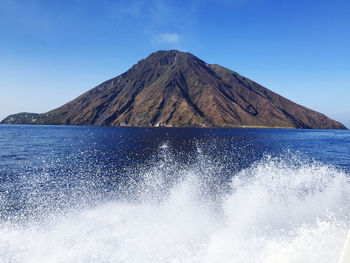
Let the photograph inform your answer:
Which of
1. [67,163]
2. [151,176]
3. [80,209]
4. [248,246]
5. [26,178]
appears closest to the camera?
[248,246]

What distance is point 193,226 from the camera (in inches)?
535

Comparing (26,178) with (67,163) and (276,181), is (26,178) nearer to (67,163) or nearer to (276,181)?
(67,163)

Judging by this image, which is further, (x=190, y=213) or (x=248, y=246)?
(x=190, y=213)

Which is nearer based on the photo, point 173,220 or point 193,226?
point 193,226

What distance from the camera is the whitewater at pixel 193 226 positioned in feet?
34.2

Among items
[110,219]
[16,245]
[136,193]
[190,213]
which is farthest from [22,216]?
[190,213]

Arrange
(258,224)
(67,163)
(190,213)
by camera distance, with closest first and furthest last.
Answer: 1. (258,224)
2. (190,213)
3. (67,163)

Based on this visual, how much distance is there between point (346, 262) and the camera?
15.1ft

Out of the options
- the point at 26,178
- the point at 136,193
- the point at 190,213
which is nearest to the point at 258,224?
the point at 190,213

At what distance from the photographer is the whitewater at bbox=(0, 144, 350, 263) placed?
10438mm

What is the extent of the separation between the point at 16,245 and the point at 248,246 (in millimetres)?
12938

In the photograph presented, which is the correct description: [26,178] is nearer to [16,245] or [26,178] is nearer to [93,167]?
[93,167]

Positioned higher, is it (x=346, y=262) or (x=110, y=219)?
(x=346, y=262)

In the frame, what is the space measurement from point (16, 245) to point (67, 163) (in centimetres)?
3136
